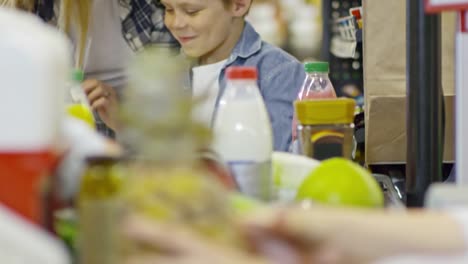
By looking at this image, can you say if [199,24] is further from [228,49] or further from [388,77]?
[388,77]

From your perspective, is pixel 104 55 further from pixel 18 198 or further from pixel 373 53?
pixel 18 198

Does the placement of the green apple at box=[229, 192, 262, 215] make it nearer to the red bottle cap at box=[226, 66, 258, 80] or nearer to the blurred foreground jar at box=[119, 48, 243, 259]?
the blurred foreground jar at box=[119, 48, 243, 259]

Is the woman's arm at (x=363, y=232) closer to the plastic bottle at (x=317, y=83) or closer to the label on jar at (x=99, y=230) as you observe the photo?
the label on jar at (x=99, y=230)

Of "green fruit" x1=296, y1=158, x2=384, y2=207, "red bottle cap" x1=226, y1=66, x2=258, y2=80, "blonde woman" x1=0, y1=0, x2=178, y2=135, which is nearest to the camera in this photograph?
"green fruit" x1=296, y1=158, x2=384, y2=207

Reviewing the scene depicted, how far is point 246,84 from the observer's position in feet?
3.87

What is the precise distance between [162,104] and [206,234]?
112 mm

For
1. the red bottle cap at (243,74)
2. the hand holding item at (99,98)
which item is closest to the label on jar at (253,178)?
the red bottle cap at (243,74)

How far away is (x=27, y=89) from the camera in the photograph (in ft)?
2.23

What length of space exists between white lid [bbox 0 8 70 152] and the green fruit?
0.36 metres

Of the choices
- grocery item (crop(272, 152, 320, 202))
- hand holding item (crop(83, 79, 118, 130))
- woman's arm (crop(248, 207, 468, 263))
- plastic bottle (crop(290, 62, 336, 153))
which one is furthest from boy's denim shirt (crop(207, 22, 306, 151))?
woman's arm (crop(248, 207, 468, 263))

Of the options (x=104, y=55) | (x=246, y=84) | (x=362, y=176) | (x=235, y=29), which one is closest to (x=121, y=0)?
(x=104, y=55)

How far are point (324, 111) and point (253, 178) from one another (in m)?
0.29

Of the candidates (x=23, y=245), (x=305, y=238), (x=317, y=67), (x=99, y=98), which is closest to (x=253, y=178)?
(x=305, y=238)

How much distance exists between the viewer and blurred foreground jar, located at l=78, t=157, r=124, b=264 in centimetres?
72
